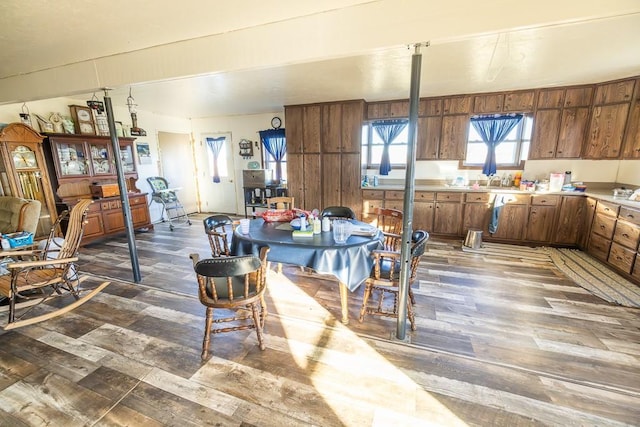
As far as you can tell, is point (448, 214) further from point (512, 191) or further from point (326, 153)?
point (326, 153)

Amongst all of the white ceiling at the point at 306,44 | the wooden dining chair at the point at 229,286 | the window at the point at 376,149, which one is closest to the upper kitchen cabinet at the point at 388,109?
the window at the point at 376,149

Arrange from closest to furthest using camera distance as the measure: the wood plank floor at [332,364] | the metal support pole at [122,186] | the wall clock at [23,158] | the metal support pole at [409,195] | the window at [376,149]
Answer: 1. the wood plank floor at [332,364]
2. the metal support pole at [409,195]
3. the metal support pole at [122,186]
4. the wall clock at [23,158]
5. the window at [376,149]

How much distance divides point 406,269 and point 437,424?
0.93 meters

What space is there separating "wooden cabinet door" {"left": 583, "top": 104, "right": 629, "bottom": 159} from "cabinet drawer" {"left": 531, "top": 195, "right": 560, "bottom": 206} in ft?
2.64

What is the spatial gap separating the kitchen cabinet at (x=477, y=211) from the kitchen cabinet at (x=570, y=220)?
945 mm

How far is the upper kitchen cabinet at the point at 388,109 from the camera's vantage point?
4.86m

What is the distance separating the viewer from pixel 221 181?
6.95 metres

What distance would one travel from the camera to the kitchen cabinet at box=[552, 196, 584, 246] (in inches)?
158

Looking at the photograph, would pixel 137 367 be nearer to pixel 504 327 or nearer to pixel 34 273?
pixel 34 273

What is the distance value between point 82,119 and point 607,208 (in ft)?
26.4

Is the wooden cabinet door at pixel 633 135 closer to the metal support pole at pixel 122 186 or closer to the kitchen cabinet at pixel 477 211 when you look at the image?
the kitchen cabinet at pixel 477 211

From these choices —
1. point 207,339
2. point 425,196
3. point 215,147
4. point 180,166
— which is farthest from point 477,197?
point 180,166

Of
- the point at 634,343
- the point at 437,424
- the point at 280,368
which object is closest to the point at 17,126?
the point at 280,368

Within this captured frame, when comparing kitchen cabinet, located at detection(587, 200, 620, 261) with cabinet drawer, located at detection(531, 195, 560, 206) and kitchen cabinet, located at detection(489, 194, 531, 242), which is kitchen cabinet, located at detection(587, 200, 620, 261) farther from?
kitchen cabinet, located at detection(489, 194, 531, 242)
